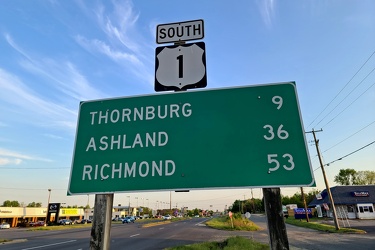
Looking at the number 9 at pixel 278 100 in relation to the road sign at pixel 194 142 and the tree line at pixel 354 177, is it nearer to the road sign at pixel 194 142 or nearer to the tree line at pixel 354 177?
the road sign at pixel 194 142

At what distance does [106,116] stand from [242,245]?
14.3m

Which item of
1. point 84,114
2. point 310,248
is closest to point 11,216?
point 310,248

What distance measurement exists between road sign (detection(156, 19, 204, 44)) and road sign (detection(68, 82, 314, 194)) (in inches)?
39.9

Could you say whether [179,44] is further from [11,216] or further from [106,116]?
[11,216]

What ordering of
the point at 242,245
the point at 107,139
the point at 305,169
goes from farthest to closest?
1. the point at 242,245
2. the point at 107,139
3. the point at 305,169

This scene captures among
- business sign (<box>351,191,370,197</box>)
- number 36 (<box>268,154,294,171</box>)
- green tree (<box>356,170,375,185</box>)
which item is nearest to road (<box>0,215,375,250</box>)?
number 36 (<box>268,154,294,171</box>)

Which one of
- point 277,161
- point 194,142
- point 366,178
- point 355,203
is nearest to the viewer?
point 277,161

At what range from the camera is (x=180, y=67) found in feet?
8.99

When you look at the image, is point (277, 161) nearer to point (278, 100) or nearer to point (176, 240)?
point (278, 100)

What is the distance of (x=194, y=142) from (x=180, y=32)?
1599mm

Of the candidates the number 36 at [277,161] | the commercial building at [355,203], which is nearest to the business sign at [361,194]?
the commercial building at [355,203]

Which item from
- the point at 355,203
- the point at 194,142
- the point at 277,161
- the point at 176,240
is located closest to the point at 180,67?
the point at 194,142

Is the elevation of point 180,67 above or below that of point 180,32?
below

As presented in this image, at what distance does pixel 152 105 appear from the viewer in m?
2.29
